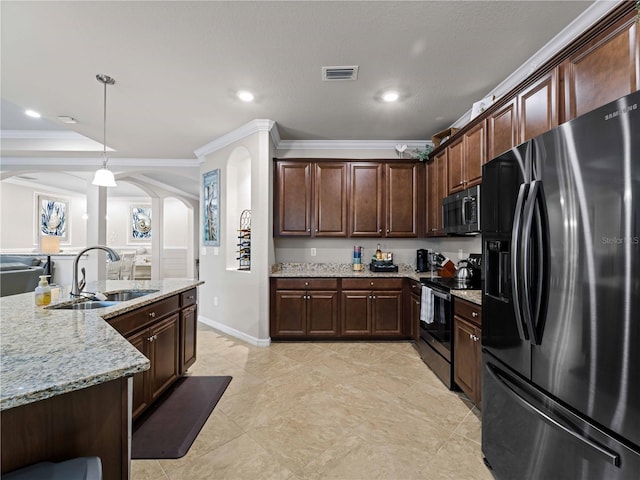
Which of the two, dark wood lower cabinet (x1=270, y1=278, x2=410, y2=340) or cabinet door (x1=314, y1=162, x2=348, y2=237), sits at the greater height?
cabinet door (x1=314, y1=162, x2=348, y2=237)

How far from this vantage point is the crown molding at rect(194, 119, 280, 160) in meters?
3.55

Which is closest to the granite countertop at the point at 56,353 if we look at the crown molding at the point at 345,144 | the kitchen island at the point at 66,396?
the kitchen island at the point at 66,396

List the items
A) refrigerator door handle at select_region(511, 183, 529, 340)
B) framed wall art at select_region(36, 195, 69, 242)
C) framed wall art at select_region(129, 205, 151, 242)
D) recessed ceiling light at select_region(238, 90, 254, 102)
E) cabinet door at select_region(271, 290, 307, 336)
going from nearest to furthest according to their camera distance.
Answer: refrigerator door handle at select_region(511, 183, 529, 340), recessed ceiling light at select_region(238, 90, 254, 102), cabinet door at select_region(271, 290, 307, 336), framed wall art at select_region(36, 195, 69, 242), framed wall art at select_region(129, 205, 151, 242)

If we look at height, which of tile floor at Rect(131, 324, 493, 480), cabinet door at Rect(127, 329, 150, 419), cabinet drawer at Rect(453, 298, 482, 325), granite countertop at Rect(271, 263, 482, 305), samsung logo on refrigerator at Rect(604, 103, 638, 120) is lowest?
tile floor at Rect(131, 324, 493, 480)

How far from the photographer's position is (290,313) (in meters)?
3.72

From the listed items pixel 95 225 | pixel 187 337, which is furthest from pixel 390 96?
pixel 95 225

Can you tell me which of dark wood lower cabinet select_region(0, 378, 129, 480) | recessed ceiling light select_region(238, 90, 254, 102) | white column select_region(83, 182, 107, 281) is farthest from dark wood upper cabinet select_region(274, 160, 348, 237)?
white column select_region(83, 182, 107, 281)

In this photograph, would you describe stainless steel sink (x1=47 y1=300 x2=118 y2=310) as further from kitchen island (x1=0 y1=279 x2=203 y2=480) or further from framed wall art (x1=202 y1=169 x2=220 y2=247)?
framed wall art (x1=202 y1=169 x2=220 y2=247)

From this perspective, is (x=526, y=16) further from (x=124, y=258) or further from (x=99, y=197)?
(x=124, y=258)

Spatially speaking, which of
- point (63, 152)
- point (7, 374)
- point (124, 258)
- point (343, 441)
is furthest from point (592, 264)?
point (124, 258)

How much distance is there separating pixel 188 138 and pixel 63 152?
2407 mm

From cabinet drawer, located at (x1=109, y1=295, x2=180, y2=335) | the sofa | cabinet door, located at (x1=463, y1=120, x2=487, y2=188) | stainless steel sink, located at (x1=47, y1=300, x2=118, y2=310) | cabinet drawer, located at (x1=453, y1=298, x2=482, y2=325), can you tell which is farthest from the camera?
the sofa

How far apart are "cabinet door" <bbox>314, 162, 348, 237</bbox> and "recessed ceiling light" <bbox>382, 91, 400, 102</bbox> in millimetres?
1154

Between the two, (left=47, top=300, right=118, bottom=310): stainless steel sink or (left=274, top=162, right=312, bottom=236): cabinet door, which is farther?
(left=274, top=162, right=312, bottom=236): cabinet door
